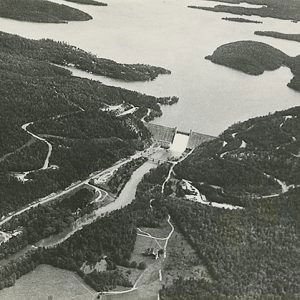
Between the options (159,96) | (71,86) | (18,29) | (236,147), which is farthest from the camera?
(18,29)

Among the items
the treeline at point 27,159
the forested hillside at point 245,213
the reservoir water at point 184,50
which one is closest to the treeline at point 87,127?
the treeline at point 27,159

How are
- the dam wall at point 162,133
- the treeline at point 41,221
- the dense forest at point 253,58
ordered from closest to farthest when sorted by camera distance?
the treeline at point 41,221
the dam wall at point 162,133
the dense forest at point 253,58

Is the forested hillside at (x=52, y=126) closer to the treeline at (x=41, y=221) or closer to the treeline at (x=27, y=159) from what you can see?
the treeline at (x=27, y=159)

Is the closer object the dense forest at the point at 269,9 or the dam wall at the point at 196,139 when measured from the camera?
the dam wall at the point at 196,139

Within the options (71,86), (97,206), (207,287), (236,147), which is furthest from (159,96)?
(207,287)

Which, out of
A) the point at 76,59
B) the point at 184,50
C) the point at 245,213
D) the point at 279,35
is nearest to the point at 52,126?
the point at 245,213

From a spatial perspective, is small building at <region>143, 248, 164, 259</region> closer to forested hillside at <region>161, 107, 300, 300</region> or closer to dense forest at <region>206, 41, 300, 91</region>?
forested hillside at <region>161, 107, 300, 300</region>

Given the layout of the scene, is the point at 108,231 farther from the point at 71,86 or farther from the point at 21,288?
the point at 71,86
